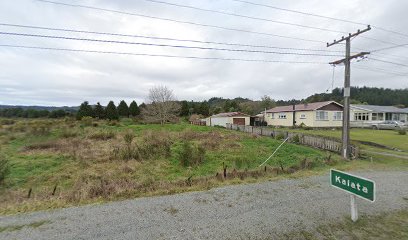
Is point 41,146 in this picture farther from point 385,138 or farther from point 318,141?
point 385,138

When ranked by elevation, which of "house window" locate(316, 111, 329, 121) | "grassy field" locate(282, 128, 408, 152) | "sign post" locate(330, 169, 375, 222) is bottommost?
"grassy field" locate(282, 128, 408, 152)

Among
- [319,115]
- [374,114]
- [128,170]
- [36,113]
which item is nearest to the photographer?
[128,170]

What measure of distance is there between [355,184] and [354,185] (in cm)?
4

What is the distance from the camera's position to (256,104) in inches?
2655

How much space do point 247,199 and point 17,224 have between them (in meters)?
5.18

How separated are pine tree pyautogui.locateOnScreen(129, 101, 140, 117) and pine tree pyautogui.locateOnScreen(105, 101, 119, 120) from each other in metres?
5.68

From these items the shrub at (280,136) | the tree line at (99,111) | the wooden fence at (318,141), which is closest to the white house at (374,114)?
the shrub at (280,136)

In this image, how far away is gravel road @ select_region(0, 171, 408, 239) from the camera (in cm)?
429

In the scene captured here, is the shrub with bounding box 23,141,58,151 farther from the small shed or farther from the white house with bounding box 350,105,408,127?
the white house with bounding box 350,105,408,127

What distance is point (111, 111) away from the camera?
1966 inches

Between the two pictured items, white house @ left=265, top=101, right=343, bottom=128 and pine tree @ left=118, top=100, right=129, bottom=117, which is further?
pine tree @ left=118, top=100, right=129, bottom=117

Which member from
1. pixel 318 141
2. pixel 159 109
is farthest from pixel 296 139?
pixel 159 109

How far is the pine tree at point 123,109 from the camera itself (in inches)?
2169

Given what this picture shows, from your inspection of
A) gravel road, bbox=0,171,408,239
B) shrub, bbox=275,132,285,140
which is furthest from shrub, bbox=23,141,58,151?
shrub, bbox=275,132,285,140
